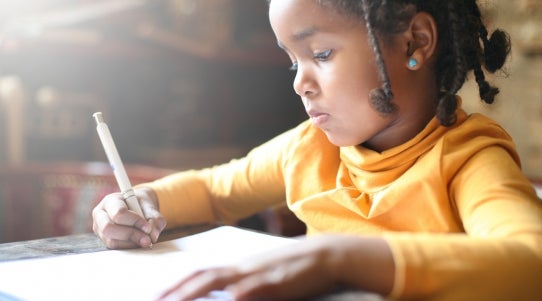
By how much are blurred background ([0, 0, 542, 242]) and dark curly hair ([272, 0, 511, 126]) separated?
61cm

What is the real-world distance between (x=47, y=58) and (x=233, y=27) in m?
0.80

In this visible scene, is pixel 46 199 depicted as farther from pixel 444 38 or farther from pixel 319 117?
pixel 444 38

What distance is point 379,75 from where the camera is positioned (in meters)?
0.65

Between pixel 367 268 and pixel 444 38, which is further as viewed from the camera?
pixel 444 38

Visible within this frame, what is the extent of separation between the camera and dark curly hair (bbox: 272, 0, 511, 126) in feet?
2.08

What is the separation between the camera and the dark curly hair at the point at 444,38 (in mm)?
635

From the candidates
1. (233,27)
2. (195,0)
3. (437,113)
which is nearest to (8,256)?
(437,113)

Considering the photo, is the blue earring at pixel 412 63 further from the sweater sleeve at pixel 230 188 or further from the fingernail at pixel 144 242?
the fingernail at pixel 144 242

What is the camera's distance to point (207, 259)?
2.01ft

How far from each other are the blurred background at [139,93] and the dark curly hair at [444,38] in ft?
1.99

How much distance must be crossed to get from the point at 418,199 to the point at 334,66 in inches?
6.2

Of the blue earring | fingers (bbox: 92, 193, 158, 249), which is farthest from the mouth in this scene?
fingers (bbox: 92, 193, 158, 249)

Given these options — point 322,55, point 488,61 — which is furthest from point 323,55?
point 488,61

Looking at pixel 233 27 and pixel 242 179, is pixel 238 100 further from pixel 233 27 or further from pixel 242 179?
pixel 242 179
